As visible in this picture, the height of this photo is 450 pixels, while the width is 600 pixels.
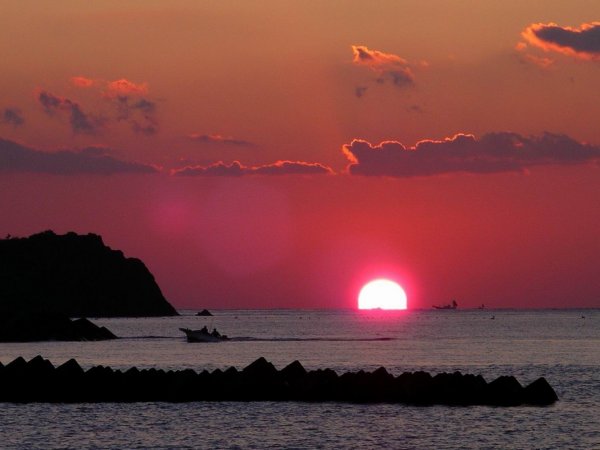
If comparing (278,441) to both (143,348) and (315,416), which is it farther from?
(143,348)

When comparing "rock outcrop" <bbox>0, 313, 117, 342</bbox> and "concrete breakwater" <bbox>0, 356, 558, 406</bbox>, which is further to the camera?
"rock outcrop" <bbox>0, 313, 117, 342</bbox>

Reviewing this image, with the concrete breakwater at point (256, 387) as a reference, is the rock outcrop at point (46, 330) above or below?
above

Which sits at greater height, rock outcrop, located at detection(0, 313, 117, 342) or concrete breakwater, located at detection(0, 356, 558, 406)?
rock outcrop, located at detection(0, 313, 117, 342)

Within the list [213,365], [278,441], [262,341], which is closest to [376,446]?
[278,441]

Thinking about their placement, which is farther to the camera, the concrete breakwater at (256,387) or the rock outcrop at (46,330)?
the rock outcrop at (46,330)

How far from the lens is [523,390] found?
194 ft

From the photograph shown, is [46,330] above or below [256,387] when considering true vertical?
above

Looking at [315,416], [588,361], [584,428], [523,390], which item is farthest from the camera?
[588,361]

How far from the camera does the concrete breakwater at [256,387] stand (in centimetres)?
6003

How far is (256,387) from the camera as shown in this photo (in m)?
62.3

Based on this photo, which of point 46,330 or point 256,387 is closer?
point 256,387

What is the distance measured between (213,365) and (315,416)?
39.8 m

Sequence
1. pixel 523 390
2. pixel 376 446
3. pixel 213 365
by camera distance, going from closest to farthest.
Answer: pixel 376 446, pixel 523 390, pixel 213 365

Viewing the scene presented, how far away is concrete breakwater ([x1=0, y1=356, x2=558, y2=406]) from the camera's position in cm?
6003
